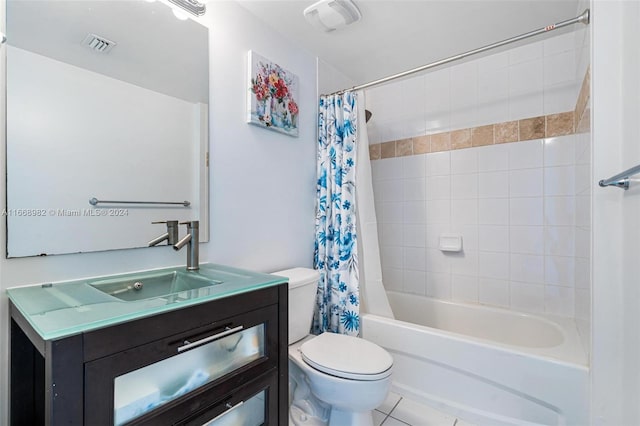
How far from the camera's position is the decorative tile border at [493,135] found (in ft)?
6.25

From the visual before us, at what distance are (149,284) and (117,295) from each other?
0.38 ft

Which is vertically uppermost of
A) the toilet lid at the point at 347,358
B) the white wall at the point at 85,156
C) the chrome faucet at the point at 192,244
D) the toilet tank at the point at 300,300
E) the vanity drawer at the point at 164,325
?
the white wall at the point at 85,156

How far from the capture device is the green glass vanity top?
71cm

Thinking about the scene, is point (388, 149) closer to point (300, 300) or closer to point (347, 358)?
point (300, 300)

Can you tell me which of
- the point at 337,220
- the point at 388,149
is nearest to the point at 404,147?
the point at 388,149

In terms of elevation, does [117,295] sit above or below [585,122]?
below

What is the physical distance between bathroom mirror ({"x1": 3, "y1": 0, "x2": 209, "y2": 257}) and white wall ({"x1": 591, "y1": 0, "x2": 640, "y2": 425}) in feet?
5.58

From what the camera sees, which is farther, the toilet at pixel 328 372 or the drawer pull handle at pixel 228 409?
the toilet at pixel 328 372

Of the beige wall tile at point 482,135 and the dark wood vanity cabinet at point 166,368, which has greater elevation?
the beige wall tile at point 482,135

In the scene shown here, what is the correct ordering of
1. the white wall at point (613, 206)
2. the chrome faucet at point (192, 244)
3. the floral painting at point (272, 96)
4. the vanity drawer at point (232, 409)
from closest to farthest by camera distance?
the vanity drawer at point (232, 409)
the white wall at point (613, 206)
the chrome faucet at point (192, 244)
the floral painting at point (272, 96)

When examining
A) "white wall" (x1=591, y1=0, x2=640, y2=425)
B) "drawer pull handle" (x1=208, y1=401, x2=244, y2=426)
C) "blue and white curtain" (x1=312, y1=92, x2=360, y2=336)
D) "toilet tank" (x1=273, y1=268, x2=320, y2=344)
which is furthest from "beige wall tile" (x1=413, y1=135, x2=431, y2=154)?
"drawer pull handle" (x1=208, y1=401, x2=244, y2=426)

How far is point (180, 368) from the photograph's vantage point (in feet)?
2.97

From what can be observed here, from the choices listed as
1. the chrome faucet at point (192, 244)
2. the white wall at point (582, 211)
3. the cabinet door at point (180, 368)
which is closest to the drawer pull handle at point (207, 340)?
the cabinet door at point (180, 368)

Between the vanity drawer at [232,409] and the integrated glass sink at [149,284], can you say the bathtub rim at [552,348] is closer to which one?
the vanity drawer at [232,409]
